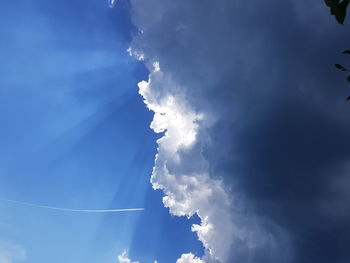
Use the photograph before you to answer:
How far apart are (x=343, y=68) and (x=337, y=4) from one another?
1.77 metres

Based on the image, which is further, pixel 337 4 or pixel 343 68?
pixel 343 68

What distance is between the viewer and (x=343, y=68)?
7617 mm

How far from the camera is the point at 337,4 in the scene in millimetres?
6492
